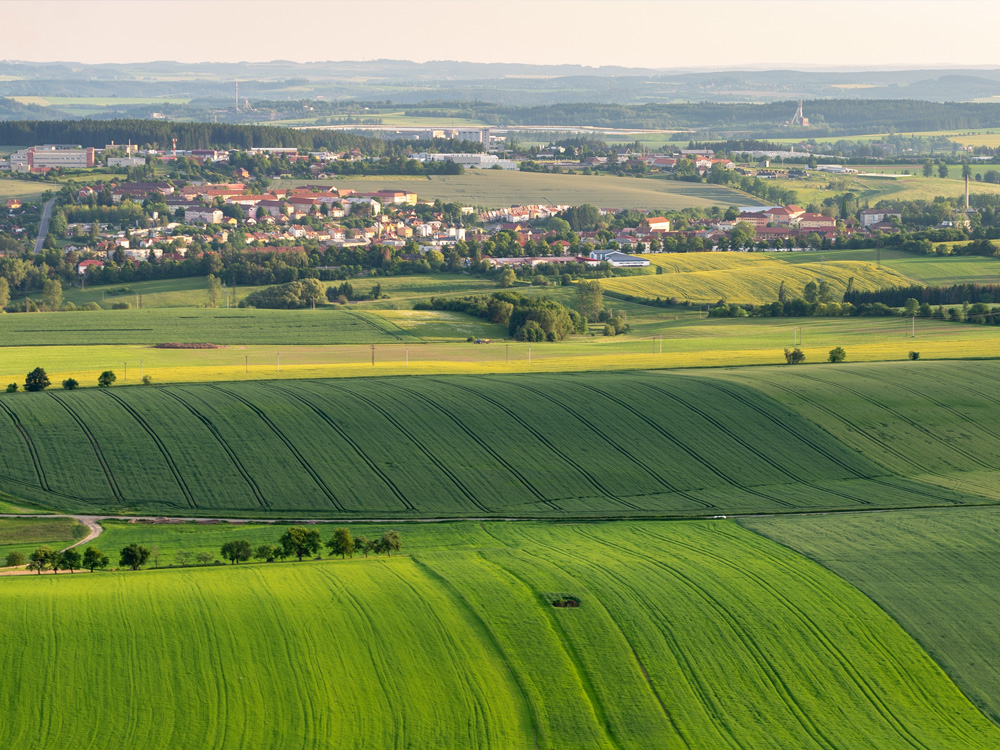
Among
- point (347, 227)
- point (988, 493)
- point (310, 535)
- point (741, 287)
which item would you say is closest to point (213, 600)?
point (310, 535)

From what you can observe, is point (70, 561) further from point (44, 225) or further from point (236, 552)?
point (44, 225)

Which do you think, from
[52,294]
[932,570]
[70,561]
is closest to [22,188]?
[52,294]

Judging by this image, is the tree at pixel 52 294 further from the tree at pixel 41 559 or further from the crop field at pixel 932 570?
the crop field at pixel 932 570

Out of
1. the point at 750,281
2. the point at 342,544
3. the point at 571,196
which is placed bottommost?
the point at 342,544

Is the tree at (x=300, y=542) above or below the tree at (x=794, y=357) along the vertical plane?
below

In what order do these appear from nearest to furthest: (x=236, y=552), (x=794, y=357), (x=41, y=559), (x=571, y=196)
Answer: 1. (x=41, y=559)
2. (x=236, y=552)
3. (x=794, y=357)
4. (x=571, y=196)

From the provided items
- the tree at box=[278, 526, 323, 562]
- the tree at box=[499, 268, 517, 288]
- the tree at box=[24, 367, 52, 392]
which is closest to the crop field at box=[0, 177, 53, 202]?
the tree at box=[499, 268, 517, 288]

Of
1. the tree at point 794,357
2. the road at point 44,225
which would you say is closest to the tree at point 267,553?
the tree at point 794,357
